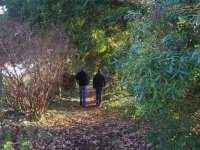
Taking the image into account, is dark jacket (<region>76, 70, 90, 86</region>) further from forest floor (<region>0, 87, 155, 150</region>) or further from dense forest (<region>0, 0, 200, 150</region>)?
forest floor (<region>0, 87, 155, 150</region>)

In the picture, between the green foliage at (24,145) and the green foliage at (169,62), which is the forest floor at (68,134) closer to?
the green foliage at (24,145)

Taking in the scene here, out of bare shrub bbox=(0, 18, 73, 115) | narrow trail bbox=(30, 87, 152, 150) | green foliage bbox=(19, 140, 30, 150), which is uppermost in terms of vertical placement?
bare shrub bbox=(0, 18, 73, 115)

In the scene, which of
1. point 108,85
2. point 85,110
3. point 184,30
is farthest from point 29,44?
point 108,85

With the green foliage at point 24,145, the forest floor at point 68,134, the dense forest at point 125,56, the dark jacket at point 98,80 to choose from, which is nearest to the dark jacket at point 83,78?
the dark jacket at point 98,80

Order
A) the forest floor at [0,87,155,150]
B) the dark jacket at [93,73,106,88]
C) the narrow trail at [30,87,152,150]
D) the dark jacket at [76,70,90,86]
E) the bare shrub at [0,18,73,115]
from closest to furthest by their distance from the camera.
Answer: the forest floor at [0,87,155,150] < the narrow trail at [30,87,152,150] < the bare shrub at [0,18,73,115] < the dark jacket at [76,70,90,86] < the dark jacket at [93,73,106,88]

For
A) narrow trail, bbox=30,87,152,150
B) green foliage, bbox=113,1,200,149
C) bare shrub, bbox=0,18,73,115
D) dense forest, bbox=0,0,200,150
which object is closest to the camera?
green foliage, bbox=113,1,200,149

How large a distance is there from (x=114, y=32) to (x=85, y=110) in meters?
3.61

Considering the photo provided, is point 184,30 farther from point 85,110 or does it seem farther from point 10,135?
point 85,110

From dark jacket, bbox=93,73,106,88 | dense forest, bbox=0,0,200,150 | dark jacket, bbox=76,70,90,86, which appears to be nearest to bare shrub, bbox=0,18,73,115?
dense forest, bbox=0,0,200,150

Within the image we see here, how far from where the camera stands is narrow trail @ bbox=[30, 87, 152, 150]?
23.8ft

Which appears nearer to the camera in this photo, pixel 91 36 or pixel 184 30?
pixel 184 30

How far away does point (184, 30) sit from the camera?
4.10m

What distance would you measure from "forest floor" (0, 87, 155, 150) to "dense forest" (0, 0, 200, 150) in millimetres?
256

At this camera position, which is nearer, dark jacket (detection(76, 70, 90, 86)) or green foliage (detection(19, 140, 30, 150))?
green foliage (detection(19, 140, 30, 150))
